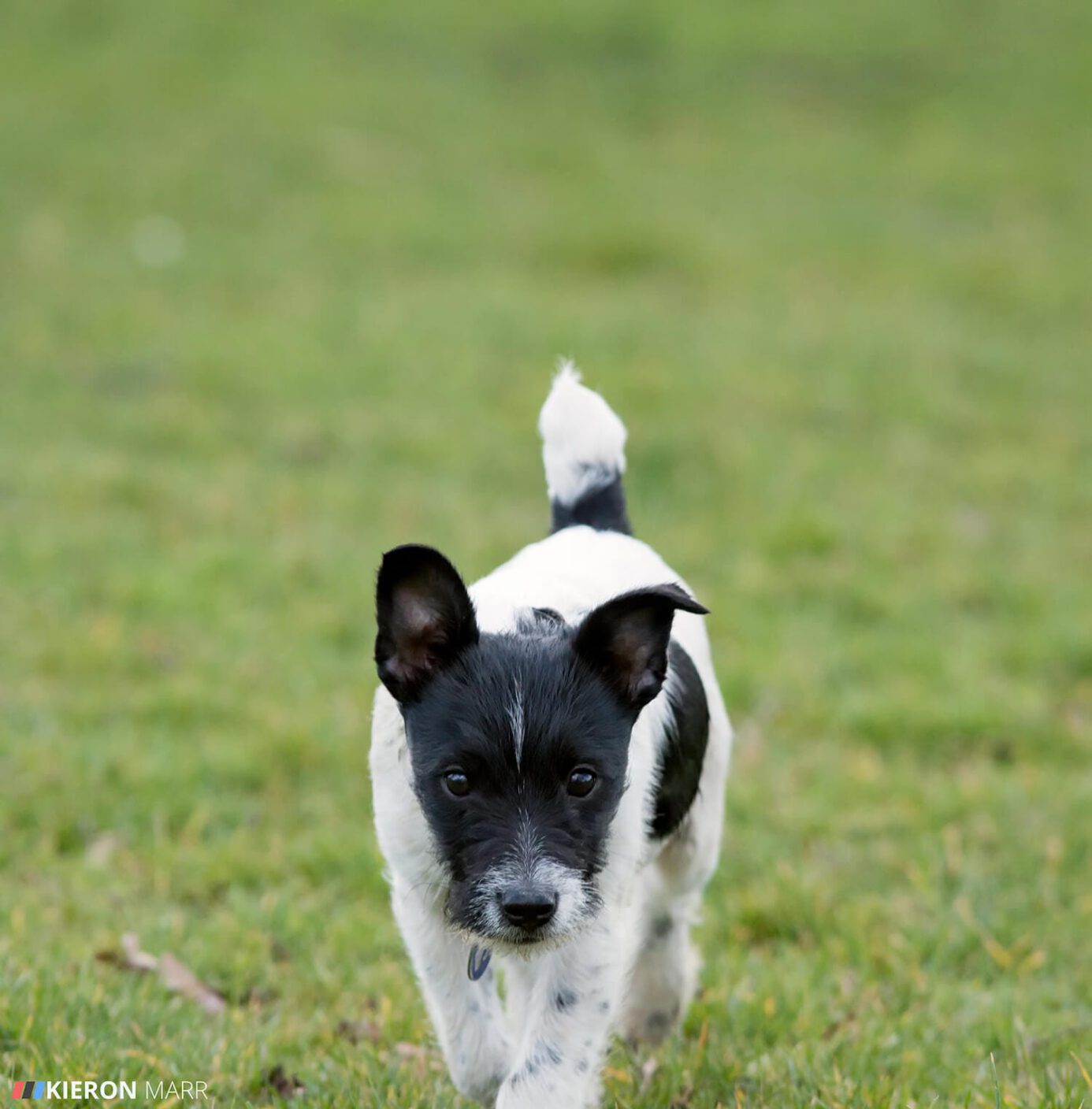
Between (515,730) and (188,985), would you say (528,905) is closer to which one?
(515,730)

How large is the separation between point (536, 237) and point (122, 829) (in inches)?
417

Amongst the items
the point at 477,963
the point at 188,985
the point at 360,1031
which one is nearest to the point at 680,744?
the point at 477,963

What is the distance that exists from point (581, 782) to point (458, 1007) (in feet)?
2.49

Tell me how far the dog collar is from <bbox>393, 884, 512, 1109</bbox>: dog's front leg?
0.09 feet

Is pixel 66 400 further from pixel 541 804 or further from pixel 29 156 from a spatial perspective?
pixel 541 804

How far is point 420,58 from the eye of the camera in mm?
20859

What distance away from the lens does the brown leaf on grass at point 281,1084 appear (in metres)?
3.86

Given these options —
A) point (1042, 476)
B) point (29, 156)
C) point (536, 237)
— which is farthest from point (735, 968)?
point (29, 156)

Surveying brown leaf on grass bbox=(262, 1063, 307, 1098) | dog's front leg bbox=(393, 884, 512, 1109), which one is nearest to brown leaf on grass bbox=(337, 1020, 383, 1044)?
brown leaf on grass bbox=(262, 1063, 307, 1098)

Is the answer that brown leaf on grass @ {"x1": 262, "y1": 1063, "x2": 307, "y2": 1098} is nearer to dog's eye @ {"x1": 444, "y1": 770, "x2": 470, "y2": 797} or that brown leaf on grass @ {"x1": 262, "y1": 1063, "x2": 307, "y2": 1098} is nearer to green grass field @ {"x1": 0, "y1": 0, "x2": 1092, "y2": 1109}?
green grass field @ {"x1": 0, "y1": 0, "x2": 1092, "y2": 1109}

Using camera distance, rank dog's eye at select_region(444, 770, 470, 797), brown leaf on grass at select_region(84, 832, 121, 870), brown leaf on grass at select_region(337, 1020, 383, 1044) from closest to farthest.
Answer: dog's eye at select_region(444, 770, 470, 797), brown leaf on grass at select_region(337, 1020, 383, 1044), brown leaf on grass at select_region(84, 832, 121, 870)

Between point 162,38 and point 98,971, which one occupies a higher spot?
point 162,38

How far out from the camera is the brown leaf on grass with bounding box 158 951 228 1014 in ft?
14.7

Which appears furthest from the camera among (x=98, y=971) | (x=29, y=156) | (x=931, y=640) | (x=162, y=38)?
(x=162, y=38)
